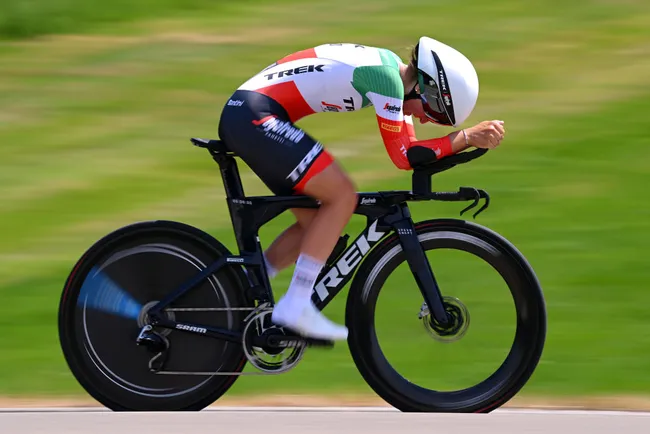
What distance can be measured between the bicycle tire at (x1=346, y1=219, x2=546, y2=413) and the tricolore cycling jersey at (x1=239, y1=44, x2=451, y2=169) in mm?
409

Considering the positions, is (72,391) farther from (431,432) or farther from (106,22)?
(106,22)

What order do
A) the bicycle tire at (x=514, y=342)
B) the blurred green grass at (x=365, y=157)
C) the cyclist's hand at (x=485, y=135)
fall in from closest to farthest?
the cyclist's hand at (x=485, y=135) → the bicycle tire at (x=514, y=342) → the blurred green grass at (x=365, y=157)

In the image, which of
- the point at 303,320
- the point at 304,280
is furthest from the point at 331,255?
the point at 303,320

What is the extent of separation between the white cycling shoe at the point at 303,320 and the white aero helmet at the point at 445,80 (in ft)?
3.33

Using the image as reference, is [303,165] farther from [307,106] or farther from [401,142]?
[401,142]

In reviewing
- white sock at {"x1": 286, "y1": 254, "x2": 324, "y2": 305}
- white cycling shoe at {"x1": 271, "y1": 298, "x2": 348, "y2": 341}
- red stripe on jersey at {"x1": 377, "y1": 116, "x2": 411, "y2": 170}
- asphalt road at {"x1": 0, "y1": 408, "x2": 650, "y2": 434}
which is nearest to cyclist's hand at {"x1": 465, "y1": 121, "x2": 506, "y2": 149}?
red stripe on jersey at {"x1": 377, "y1": 116, "x2": 411, "y2": 170}

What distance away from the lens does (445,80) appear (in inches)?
228

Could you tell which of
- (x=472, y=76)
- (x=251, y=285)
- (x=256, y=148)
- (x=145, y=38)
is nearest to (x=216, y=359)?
(x=251, y=285)

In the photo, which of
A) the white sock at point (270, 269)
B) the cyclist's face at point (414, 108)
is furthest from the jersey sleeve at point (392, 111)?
the white sock at point (270, 269)

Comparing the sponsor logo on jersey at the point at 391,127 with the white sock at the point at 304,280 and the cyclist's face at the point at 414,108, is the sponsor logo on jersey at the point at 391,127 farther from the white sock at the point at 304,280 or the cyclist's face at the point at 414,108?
the white sock at the point at 304,280

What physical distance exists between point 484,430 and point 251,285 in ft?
4.09

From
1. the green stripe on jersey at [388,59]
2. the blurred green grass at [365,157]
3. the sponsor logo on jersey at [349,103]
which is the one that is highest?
the green stripe on jersey at [388,59]

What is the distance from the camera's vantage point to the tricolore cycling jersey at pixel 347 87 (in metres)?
5.72

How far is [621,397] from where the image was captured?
657cm
